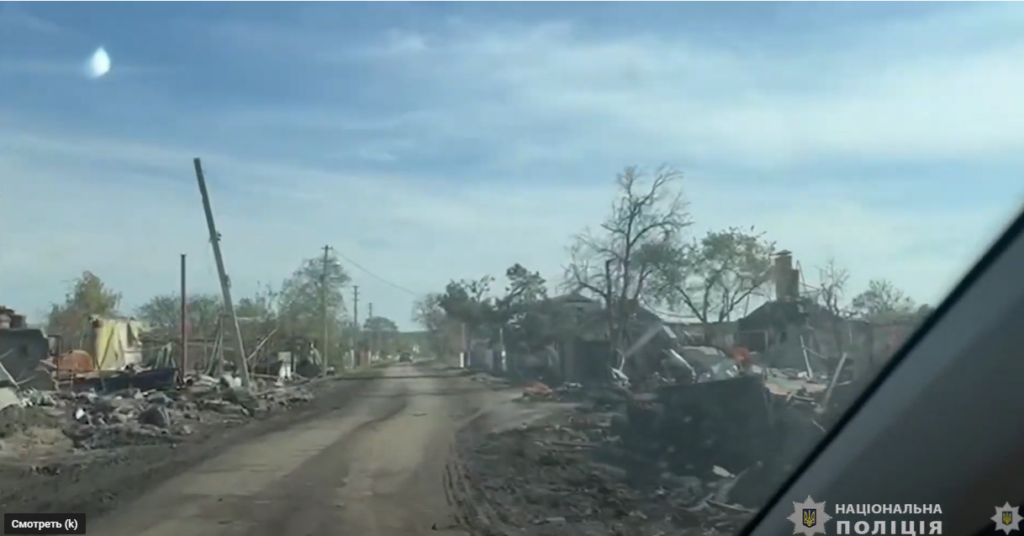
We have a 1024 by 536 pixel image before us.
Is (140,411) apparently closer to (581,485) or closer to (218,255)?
(218,255)

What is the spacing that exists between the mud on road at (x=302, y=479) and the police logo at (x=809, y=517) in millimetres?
2308

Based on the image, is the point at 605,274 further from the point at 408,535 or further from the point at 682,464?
the point at 408,535

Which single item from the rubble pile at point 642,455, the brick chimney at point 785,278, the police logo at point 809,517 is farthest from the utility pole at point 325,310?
the police logo at point 809,517

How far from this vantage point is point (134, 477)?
673 cm

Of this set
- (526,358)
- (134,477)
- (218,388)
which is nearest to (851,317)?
(526,358)

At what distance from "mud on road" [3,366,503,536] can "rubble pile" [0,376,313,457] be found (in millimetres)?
342

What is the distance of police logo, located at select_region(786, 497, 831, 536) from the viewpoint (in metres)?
3.86

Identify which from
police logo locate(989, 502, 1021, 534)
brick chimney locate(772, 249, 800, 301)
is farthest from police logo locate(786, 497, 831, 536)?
brick chimney locate(772, 249, 800, 301)

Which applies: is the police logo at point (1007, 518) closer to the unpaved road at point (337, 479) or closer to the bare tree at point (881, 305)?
the bare tree at point (881, 305)

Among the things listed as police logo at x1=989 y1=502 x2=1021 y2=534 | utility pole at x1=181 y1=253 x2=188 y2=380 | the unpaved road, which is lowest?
the unpaved road

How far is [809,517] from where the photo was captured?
392 centimetres

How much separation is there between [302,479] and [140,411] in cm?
207

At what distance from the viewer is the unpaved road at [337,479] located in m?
5.87

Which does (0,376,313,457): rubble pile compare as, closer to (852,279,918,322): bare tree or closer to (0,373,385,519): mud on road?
(0,373,385,519): mud on road
